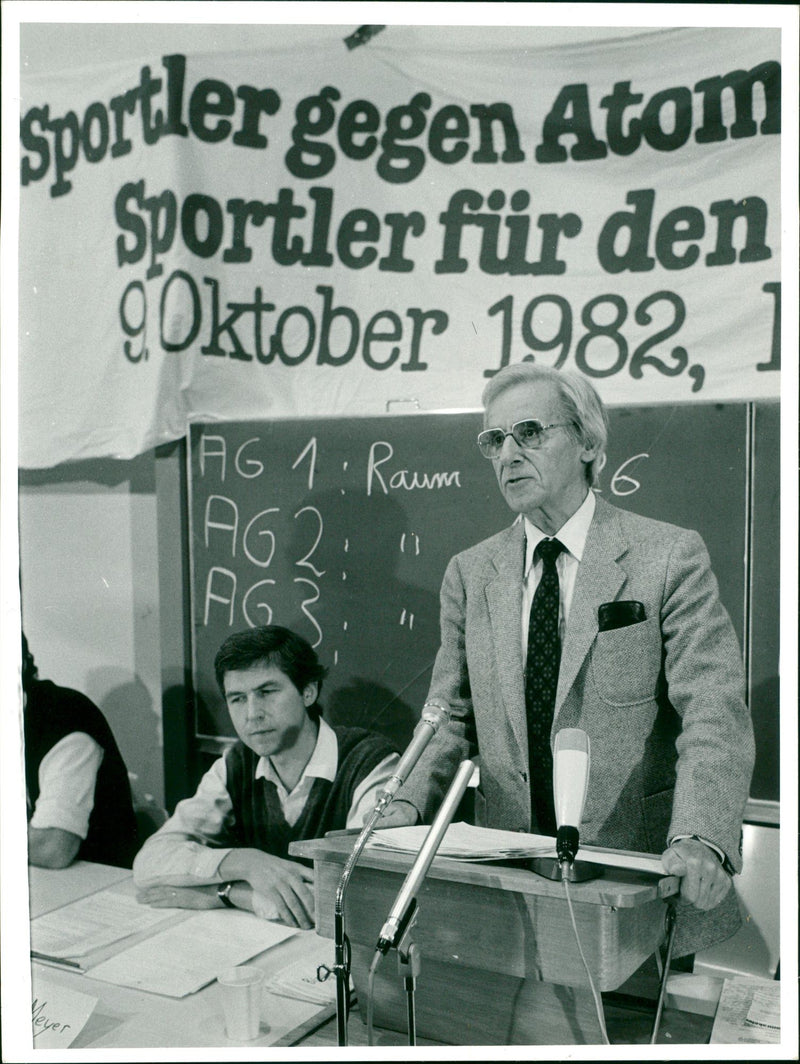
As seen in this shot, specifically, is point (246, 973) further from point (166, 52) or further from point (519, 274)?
point (166, 52)

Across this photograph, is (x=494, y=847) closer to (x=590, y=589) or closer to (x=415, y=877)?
(x=415, y=877)

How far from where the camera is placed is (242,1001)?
145cm

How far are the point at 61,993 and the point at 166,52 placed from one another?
6.28 ft

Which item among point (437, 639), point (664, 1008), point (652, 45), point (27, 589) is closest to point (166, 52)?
point (652, 45)

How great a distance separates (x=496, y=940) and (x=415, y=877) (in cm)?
24

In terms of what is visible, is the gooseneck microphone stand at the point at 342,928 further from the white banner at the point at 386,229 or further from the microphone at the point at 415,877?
the white banner at the point at 386,229

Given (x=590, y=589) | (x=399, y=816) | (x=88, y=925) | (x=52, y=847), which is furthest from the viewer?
(x=52, y=847)

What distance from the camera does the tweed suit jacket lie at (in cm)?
169

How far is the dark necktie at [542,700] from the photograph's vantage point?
176 centimetres

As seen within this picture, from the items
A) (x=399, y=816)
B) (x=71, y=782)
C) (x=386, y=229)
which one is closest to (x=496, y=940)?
(x=399, y=816)

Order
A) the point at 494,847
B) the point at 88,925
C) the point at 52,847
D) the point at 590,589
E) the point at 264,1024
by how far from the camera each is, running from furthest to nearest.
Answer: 1. the point at 52,847
2. the point at 88,925
3. the point at 590,589
4. the point at 264,1024
5. the point at 494,847

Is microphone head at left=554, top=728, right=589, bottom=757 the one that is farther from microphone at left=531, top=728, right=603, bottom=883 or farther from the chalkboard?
the chalkboard

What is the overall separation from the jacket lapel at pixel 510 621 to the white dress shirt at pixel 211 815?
386 millimetres

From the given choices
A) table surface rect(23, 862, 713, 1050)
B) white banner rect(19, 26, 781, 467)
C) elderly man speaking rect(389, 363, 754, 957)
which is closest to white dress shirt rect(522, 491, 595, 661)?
elderly man speaking rect(389, 363, 754, 957)
